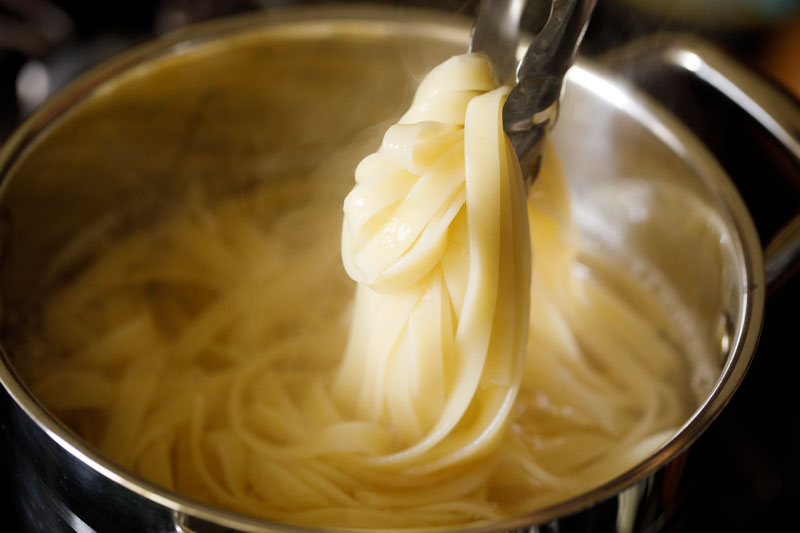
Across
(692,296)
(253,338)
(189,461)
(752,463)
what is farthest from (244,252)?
(752,463)

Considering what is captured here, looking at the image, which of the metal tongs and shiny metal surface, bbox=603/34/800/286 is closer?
the metal tongs

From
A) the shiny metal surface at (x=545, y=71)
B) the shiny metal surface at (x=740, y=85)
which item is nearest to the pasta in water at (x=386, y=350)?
the shiny metal surface at (x=545, y=71)

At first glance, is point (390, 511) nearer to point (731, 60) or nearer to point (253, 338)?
point (253, 338)

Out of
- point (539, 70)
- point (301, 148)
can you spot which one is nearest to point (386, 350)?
point (539, 70)

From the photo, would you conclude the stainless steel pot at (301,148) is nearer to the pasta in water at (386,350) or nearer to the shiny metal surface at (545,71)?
the pasta in water at (386,350)

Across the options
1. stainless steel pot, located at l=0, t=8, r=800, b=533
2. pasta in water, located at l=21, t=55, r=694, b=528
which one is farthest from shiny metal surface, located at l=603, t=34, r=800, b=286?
pasta in water, located at l=21, t=55, r=694, b=528

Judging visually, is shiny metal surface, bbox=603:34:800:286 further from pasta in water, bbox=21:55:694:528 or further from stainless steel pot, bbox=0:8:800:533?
pasta in water, bbox=21:55:694:528

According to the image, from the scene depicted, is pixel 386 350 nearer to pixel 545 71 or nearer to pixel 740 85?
pixel 545 71
